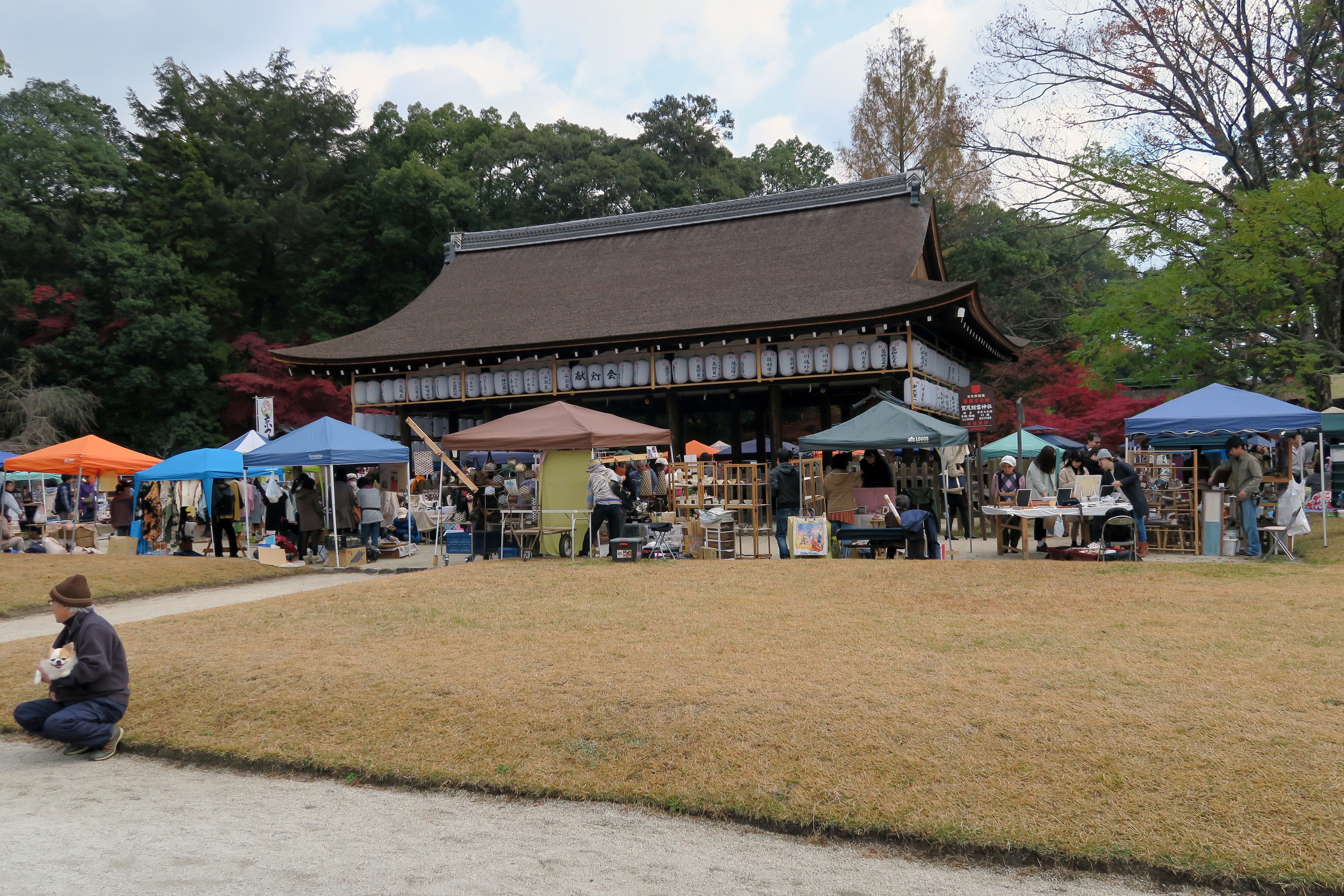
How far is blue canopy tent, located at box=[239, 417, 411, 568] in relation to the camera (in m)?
14.4

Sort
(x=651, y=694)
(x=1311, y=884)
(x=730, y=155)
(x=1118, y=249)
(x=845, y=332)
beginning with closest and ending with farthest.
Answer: (x=1311, y=884)
(x=651, y=694)
(x=1118, y=249)
(x=845, y=332)
(x=730, y=155)

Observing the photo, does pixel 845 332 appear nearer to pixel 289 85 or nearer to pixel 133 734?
pixel 133 734

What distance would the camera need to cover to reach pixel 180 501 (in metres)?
18.1

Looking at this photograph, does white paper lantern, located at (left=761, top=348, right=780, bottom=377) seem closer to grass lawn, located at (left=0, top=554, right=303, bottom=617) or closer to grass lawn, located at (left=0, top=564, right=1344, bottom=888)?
grass lawn, located at (left=0, top=554, right=303, bottom=617)

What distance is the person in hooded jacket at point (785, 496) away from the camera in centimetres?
1312

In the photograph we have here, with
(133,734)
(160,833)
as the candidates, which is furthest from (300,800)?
(133,734)

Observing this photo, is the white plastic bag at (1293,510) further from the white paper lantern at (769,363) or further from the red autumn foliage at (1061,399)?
the white paper lantern at (769,363)

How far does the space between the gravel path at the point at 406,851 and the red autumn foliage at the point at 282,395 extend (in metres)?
26.7

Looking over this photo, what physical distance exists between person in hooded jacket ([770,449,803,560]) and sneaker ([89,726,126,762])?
8.68 m

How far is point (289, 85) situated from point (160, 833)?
4044 centimetres

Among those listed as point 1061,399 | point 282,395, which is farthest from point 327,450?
point 1061,399

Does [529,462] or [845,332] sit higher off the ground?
[845,332]

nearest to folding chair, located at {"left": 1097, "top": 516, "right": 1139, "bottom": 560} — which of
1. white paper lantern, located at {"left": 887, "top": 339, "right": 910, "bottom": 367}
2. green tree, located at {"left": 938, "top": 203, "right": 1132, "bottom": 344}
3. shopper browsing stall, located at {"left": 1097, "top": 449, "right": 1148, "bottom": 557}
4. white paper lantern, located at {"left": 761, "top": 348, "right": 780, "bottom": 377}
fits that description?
shopper browsing stall, located at {"left": 1097, "top": 449, "right": 1148, "bottom": 557}

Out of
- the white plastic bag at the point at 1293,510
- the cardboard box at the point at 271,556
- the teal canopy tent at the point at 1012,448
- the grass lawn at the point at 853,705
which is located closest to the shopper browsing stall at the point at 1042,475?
the teal canopy tent at the point at 1012,448
